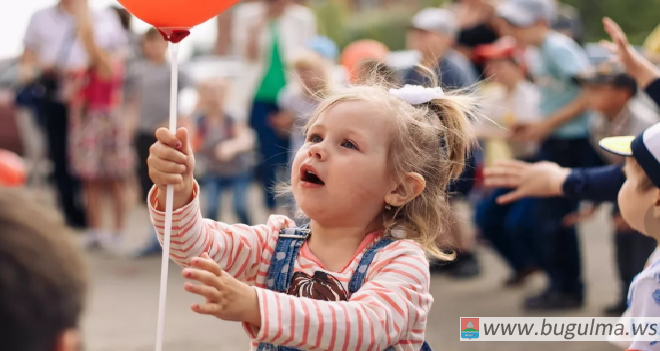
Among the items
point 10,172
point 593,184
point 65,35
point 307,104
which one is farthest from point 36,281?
point 65,35

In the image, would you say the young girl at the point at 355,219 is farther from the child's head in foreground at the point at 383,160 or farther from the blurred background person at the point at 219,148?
the blurred background person at the point at 219,148

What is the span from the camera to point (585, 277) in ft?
20.6

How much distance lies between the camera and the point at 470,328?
3.87 metres

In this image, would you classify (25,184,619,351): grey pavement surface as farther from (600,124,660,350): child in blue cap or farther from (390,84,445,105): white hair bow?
(390,84,445,105): white hair bow

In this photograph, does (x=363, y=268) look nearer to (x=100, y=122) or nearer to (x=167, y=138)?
(x=167, y=138)

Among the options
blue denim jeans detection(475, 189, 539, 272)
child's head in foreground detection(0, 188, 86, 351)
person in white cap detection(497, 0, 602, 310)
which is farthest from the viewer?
blue denim jeans detection(475, 189, 539, 272)

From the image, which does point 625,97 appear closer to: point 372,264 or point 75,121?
point 372,264

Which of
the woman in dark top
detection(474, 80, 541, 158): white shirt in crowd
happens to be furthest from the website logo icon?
the woman in dark top

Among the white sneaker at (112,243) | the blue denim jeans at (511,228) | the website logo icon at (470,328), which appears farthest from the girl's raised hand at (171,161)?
the white sneaker at (112,243)

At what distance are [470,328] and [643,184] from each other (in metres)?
1.54

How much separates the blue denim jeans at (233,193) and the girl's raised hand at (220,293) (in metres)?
5.37

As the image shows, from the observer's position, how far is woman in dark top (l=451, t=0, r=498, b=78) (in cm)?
696

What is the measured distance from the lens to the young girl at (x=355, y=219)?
6.85ft

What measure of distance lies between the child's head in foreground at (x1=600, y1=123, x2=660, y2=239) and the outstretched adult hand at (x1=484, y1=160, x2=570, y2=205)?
622 millimetres
